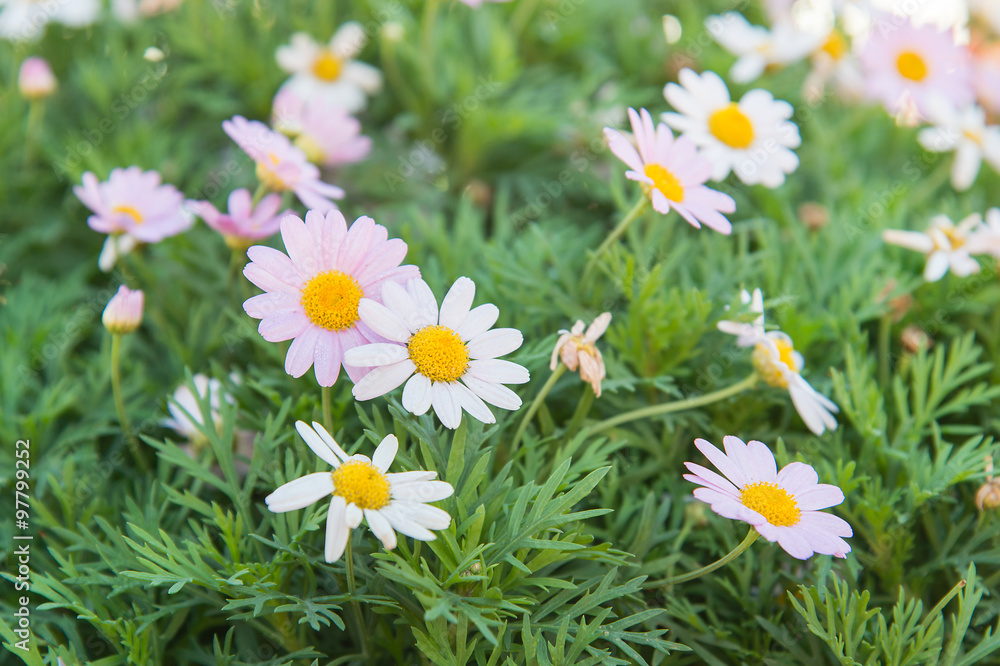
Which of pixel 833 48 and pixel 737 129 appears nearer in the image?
pixel 737 129

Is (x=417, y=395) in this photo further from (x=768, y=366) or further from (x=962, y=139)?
(x=962, y=139)

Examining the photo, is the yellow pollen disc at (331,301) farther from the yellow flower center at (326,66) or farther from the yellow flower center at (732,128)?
the yellow flower center at (326,66)

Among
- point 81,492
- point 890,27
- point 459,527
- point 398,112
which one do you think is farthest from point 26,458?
point 890,27

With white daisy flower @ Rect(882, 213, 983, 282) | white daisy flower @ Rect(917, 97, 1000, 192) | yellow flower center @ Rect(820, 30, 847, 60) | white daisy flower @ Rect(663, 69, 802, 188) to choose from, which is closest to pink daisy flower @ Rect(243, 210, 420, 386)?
white daisy flower @ Rect(663, 69, 802, 188)

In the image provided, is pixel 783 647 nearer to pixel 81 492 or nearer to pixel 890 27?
pixel 81 492

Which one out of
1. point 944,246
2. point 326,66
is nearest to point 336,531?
point 944,246

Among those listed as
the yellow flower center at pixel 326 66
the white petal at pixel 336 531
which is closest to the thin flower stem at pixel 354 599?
the white petal at pixel 336 531
